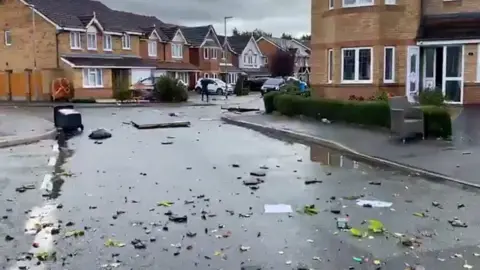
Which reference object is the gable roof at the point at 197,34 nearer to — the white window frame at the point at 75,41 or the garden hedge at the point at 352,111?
the white window frame at the point at 75,41

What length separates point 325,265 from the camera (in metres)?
5.87

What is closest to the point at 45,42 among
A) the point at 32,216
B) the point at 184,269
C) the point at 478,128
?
the point at 478,128

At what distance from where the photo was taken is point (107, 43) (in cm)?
5112

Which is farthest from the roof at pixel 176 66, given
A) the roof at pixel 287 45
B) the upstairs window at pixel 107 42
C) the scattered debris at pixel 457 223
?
the scattered debris at pixel 457 223

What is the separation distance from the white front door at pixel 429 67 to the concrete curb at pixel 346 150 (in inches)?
348

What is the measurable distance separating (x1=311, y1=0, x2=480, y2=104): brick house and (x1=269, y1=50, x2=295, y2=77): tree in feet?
216

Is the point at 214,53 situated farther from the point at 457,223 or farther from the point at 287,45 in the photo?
the point at 457,223

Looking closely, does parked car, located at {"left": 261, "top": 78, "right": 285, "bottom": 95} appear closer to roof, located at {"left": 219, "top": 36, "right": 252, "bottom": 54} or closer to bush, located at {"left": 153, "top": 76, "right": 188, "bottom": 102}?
bush, located at {"left": 153, "top": 76, "right": 188, "bottom": 102}

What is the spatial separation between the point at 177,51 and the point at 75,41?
19.5 metres

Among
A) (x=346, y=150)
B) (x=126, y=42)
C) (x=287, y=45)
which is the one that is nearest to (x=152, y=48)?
(x=126, y=42)

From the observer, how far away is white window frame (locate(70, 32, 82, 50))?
46.9 meters

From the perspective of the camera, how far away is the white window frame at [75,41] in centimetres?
4694

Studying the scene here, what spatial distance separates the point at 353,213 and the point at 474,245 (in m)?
1.89

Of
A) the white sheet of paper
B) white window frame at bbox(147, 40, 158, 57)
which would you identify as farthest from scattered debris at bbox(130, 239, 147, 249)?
white window frame at bbox(147, 40, 158, 57)
